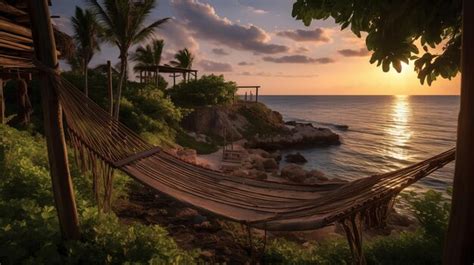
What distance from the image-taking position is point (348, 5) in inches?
71.8

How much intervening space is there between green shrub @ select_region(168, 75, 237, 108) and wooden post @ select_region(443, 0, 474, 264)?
1871 centimetres

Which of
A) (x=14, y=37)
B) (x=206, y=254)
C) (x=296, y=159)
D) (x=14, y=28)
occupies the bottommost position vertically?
(x=296, y=159)

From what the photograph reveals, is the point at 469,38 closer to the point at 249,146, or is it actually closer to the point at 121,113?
the point at 121,113

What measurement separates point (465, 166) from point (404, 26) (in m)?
0.97

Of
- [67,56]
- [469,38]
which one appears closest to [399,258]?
[469,38]

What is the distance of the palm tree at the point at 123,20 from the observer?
353 inches

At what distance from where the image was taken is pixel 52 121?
2.87 metres

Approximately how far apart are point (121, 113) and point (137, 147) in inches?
393

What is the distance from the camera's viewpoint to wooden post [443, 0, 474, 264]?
3.67 ft

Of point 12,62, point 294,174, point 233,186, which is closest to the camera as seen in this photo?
point 12,62

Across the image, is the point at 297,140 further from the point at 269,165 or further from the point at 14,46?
the point at 14,46

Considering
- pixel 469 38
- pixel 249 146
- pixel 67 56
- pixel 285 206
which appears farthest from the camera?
pixel 249 146

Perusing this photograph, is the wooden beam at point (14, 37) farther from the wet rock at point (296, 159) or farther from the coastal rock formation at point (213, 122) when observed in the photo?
the wet rock at point (296, 159)

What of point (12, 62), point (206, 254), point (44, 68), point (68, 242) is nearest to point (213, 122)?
point (206, 254)
